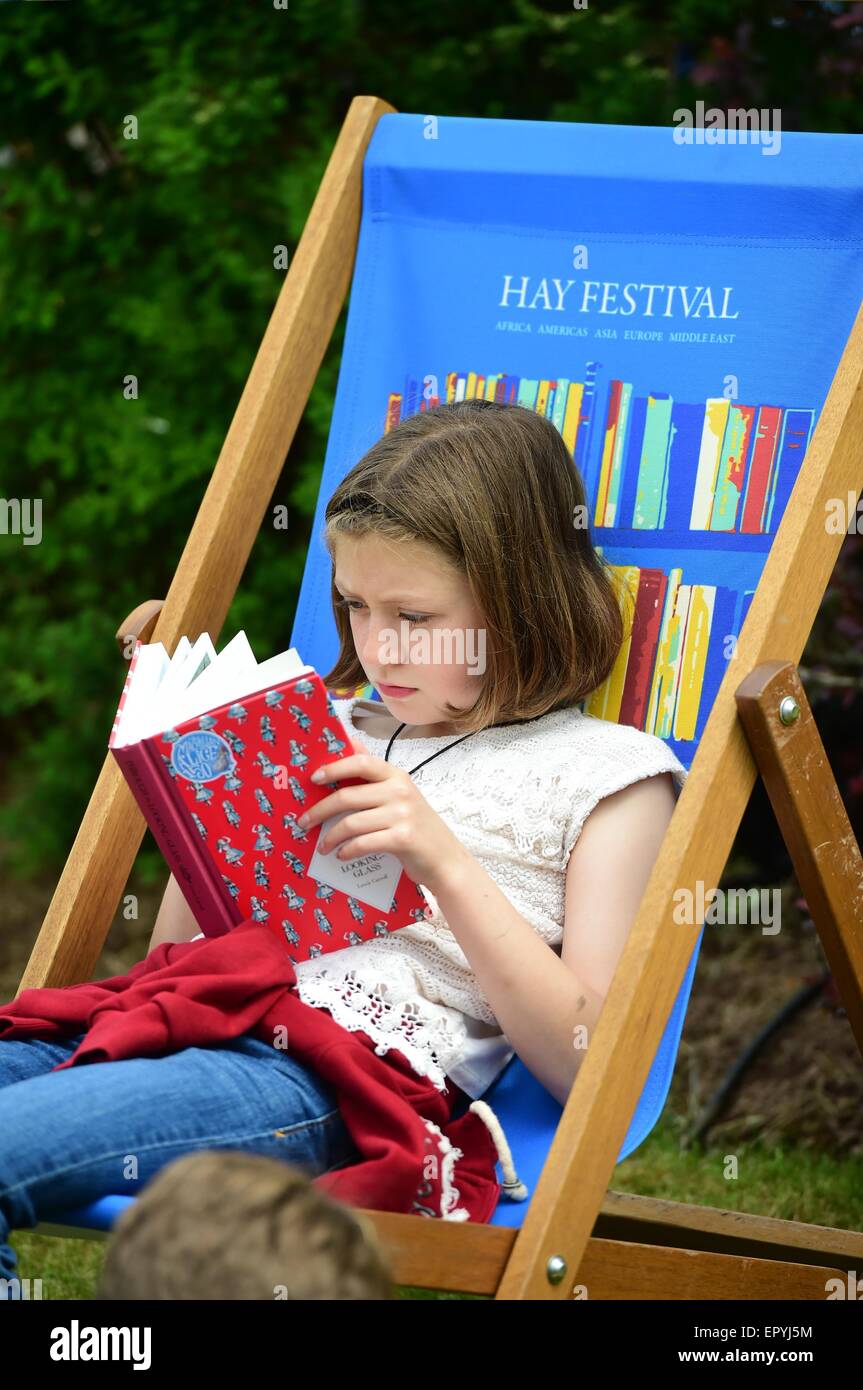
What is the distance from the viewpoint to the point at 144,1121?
1629mm

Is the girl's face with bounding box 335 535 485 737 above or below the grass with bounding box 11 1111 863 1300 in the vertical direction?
above

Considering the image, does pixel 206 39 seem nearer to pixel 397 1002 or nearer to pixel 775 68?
pixel 775 68

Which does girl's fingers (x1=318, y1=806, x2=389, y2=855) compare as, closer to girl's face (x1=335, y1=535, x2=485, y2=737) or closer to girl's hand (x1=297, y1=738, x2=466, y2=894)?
girl's hand (x1=297, y1=738, x2=466, y2=894)

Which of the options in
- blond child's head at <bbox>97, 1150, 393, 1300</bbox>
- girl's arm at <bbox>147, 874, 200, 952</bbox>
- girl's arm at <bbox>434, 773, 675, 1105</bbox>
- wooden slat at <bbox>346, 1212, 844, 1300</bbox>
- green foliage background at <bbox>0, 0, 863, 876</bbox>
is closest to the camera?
blond child's head at <bbox>97, 1150, 393, 1300</bbox>

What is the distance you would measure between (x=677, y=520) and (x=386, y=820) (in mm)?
754

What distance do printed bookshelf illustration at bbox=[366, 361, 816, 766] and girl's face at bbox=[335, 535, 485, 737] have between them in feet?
1.00

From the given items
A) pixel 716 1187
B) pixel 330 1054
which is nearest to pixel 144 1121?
pixel 330 1054

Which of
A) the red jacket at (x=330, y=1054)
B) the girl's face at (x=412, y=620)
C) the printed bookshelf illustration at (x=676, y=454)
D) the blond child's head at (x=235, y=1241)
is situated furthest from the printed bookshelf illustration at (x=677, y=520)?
the blond child's head at (x=235, y=1241)

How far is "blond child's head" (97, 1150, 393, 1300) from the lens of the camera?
115cm

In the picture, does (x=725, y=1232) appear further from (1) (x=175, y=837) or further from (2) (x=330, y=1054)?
(1) (x=175, y=837)

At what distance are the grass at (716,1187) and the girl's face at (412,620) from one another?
0.96 m

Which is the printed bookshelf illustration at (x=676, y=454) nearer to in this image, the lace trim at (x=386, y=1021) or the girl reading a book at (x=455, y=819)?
the girl reading a book at (x=455, y=819)

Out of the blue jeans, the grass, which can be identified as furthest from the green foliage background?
the blue jeans

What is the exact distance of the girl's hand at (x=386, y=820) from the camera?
173 centimetres
